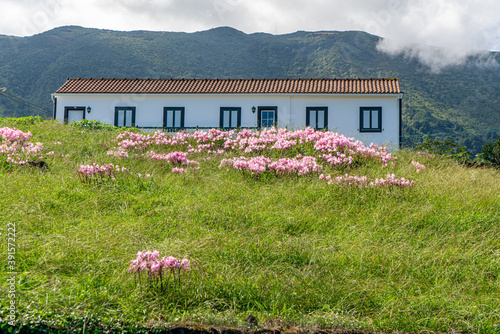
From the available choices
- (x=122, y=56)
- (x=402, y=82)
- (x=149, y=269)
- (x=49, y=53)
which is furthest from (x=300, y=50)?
(x=149, y=269)

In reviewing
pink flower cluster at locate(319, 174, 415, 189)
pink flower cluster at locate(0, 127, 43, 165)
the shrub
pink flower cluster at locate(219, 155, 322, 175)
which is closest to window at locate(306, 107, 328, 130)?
pink flower cluster at locate(219, 155, 322, 175)

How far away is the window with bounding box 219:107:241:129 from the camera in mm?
22688

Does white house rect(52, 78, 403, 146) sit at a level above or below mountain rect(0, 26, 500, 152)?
below

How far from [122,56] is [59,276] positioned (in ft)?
313

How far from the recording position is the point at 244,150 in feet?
36.7

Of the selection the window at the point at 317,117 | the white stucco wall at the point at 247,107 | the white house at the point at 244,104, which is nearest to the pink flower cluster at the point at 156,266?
the white stucco wall at the point at 247,107

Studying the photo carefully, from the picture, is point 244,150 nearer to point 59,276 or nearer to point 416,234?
point 416,234

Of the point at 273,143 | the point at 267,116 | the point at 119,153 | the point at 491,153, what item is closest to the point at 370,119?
the point at 267,116

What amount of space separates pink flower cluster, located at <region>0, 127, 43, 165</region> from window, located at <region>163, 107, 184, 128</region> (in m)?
12.7

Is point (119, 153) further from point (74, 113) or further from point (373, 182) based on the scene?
point (74, 113)

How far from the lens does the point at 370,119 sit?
21688 mm

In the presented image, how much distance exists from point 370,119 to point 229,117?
24.7ft

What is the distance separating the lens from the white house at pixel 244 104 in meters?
21.6

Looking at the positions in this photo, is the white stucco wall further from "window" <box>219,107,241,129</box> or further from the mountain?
the mountain
